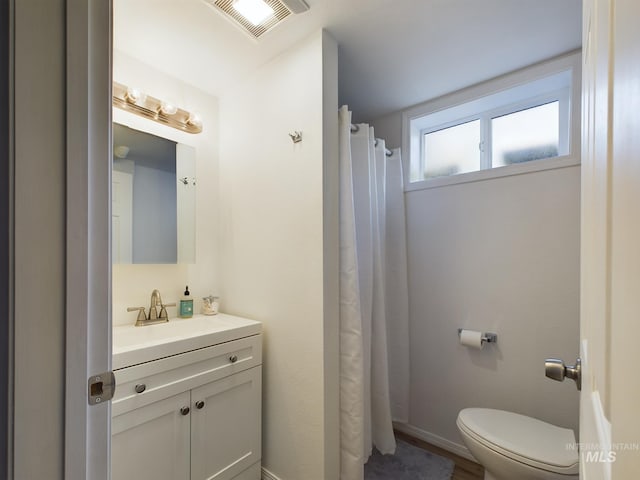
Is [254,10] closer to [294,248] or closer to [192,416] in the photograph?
[294,248]

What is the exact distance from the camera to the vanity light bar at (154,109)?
152cm

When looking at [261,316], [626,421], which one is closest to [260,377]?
[261,316]

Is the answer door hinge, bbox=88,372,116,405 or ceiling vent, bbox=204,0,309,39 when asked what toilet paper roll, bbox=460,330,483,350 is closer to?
door hinge, bbox=88,372,116,405

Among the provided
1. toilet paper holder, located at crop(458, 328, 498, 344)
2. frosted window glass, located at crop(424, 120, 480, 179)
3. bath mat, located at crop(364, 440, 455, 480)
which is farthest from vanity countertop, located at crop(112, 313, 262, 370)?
frosted window glass, located at crop(424, 120, 480, 179)

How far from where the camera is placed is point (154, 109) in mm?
1662

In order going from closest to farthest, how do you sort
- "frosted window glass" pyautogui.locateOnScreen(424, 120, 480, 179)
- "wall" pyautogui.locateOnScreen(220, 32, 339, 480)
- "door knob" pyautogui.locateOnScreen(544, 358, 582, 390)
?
1. "door knob" pyautogui.locateOnScreen(544, 358, 582, 390)
2. "wall" pyautogui.locateOnScreen(220, 32, 339, 480)
3. "frosted window glass" pyautogui.locateOnScreen(424, 120, 480, 179)

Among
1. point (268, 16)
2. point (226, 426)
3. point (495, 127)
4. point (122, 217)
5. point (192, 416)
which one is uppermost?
point (268, 16)

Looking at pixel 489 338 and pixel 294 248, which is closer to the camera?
pixel 294 248

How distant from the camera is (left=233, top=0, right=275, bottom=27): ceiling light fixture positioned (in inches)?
49.9

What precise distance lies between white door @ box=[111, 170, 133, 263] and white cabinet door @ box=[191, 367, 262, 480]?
83 cm

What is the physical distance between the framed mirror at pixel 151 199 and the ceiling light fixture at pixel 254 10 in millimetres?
839

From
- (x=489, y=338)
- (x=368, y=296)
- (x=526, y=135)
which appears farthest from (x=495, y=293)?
(x=526, y=135)

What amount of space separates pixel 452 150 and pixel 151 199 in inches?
80.9

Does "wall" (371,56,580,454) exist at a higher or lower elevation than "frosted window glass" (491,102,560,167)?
lower
